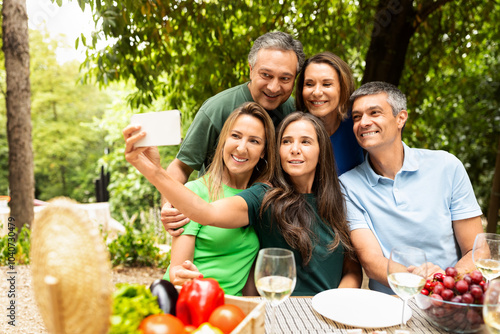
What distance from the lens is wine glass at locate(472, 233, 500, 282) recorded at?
163 centimetres

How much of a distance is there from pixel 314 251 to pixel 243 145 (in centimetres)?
64

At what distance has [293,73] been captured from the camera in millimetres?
2586

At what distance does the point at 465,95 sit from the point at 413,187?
4253 mm

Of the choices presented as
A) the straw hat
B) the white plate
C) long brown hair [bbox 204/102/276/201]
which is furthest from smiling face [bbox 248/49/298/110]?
the straw hat

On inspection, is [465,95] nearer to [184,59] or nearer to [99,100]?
[184,59]

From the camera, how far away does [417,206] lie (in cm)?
227

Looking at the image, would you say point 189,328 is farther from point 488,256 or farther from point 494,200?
point 494,200

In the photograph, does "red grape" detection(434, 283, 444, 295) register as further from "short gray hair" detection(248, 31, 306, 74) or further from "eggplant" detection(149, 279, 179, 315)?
"short gray hair" detection(248, 31, 306, 74)

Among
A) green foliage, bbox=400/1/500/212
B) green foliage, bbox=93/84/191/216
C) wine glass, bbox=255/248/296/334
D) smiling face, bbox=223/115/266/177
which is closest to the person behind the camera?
wine glass, bbox=255/248/296/334

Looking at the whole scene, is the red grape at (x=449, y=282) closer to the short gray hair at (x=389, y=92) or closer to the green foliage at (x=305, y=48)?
the short gray hair at (x=389, y=92)

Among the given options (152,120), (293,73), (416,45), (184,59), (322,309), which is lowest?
(322,309)

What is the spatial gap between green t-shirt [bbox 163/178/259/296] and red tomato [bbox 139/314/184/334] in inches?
35.1

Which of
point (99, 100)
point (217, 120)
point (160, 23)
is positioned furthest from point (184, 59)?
point (99, 100)

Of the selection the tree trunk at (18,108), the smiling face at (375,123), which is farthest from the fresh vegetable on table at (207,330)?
the tree trunk at (18,108)
